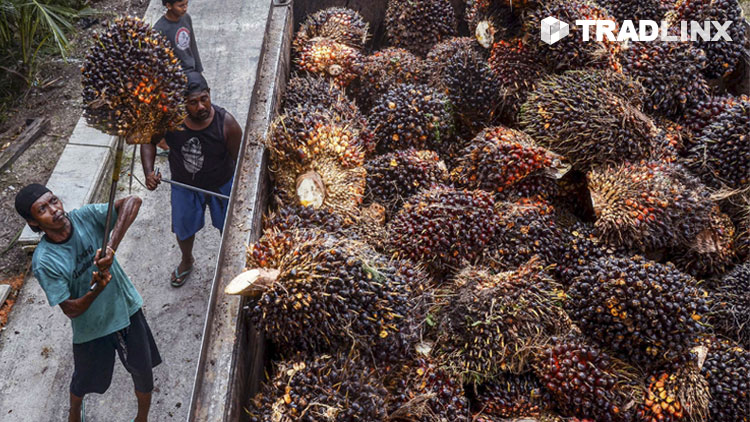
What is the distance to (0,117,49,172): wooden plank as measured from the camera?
5.10 meters

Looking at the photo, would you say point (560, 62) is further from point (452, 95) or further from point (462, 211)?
point (462, 211)

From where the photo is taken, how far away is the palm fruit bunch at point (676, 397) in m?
1.94

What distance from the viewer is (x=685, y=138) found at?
109 inches

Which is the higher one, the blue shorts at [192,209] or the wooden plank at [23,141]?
the blue shorts at [192,209]

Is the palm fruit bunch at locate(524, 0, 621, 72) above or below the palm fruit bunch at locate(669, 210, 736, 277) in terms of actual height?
above

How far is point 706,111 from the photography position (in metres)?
2.75

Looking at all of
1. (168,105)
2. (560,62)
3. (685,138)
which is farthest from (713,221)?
(168,105)

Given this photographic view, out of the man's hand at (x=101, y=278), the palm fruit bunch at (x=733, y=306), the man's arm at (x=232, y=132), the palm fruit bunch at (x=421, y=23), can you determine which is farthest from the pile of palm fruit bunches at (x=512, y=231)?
the man's hand at (x=101, y=278)

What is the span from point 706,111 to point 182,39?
352cm

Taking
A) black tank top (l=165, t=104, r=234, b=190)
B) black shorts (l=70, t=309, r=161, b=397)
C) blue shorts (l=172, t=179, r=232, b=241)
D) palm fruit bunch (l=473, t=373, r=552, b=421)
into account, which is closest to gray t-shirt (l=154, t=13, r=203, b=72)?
black tank top (l=165, t=104, r=234, b=190)

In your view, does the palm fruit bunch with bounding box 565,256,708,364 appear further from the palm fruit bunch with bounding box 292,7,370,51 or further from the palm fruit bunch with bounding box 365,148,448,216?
the palm fruit bunch with bounding box 292,7,370,51

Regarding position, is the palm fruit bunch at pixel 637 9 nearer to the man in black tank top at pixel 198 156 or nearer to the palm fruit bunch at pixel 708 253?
the palm fruit bunch at pixel 708 253

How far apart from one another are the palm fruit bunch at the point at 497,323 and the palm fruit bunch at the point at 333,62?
1483 millimetres

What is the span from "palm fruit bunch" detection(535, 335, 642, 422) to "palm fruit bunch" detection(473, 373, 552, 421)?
0.04m
